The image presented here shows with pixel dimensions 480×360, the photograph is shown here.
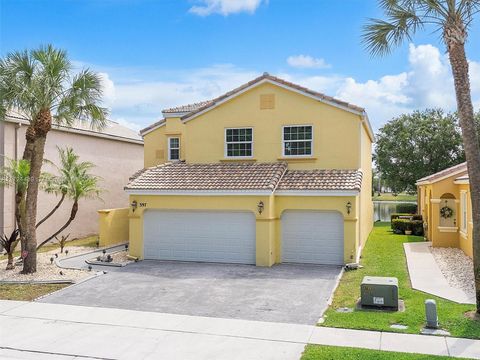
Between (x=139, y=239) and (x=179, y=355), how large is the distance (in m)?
10.9

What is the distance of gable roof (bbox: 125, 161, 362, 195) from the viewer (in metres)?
17.5

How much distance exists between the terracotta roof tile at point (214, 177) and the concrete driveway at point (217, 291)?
3303mm

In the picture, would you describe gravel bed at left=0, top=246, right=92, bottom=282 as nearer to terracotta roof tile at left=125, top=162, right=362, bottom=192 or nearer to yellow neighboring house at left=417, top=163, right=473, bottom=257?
terracotta roof tile at left=125, top=162, right=362, bottom=192

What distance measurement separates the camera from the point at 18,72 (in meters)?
15.4

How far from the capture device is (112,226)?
76.3 feet

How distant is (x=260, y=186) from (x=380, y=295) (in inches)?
290

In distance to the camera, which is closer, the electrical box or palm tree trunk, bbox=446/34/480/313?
palm tree trunk, bbox=446/34/480/313

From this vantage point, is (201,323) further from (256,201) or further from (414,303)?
(256,201)

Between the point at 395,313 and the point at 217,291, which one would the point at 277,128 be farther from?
the point at 395,313

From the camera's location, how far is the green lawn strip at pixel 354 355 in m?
8.18

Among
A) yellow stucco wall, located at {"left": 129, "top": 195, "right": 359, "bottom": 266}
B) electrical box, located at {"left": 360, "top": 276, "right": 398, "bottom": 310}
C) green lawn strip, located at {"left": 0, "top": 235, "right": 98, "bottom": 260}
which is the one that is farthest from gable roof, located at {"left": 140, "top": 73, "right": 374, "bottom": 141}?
electrical box, located at {"left": 360, "top": 276, "right": 398, "bottom": 310}

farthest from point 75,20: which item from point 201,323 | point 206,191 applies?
point 201,323

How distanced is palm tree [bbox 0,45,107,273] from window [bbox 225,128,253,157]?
6.69 meters

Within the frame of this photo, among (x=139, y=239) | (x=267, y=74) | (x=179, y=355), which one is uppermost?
(x=267, y=74)
